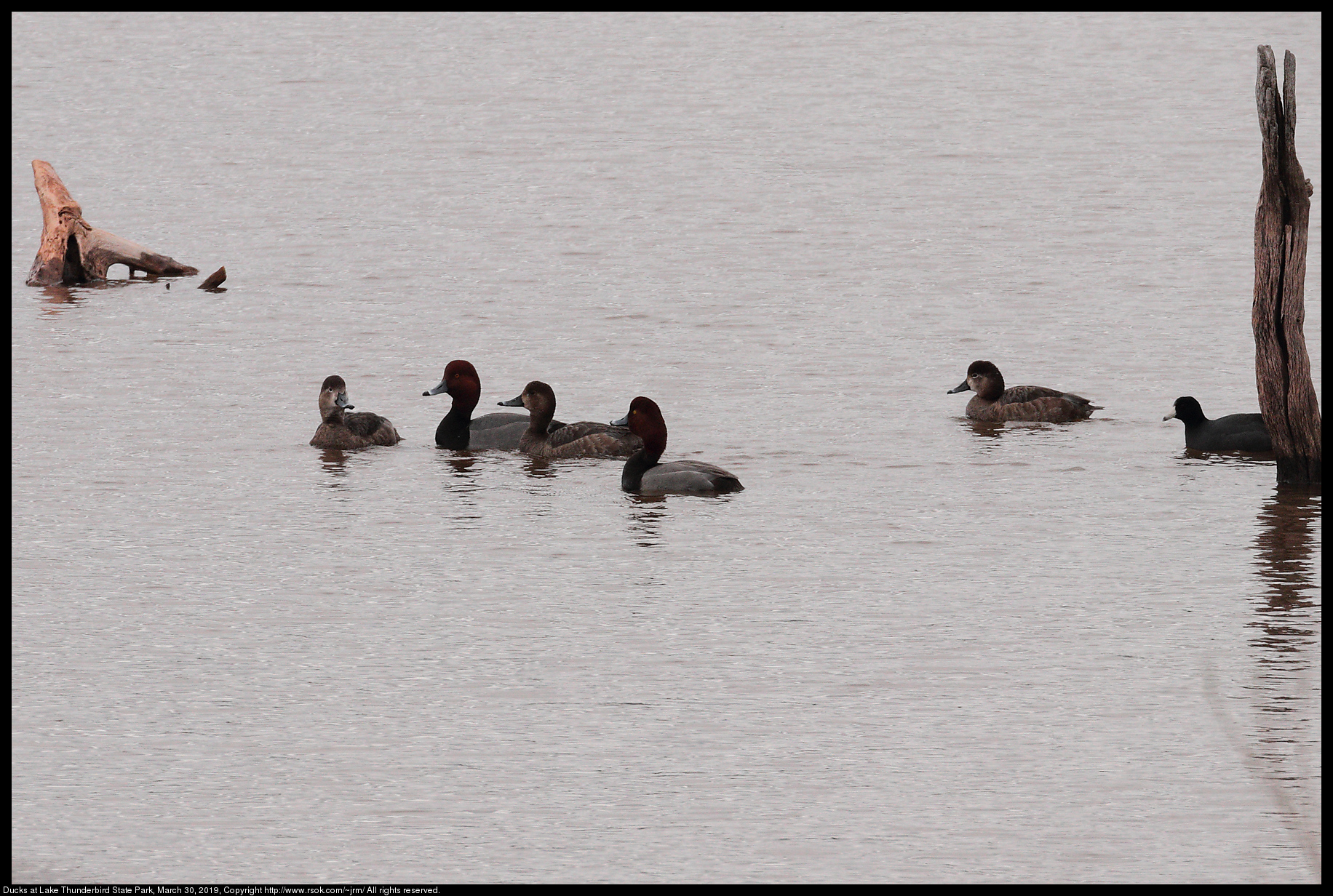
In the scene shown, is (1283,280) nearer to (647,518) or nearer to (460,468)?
(647,518)

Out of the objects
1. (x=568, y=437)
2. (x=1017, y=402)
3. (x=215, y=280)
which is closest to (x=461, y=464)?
(x=568, y=437)

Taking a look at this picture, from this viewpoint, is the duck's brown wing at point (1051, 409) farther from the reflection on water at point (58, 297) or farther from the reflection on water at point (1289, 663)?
the reflection on water at point (58, 297)

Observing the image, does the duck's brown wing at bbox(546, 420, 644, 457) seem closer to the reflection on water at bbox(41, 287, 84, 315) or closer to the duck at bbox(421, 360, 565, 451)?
the duck at bbox(421, 360, 565, 451)

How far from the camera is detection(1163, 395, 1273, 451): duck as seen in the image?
18.8m

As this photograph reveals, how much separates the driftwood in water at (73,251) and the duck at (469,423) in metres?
11.0

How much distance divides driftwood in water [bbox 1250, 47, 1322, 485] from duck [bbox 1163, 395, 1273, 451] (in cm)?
151

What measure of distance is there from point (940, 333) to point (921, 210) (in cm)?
1191

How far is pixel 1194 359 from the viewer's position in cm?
2398

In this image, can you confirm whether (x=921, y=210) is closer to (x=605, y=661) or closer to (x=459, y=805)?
(x=605, y=661)

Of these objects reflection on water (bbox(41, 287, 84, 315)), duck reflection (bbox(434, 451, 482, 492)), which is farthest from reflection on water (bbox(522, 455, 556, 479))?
reflection on water (bbox(41, 287, 84, 315))

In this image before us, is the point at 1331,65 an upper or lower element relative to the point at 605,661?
upper

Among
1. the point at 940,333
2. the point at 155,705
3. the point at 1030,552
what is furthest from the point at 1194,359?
the point at 155,705

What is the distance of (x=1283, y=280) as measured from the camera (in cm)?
1652

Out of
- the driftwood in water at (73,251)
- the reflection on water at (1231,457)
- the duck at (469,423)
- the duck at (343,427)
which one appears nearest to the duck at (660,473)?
the duck at (469,423)
